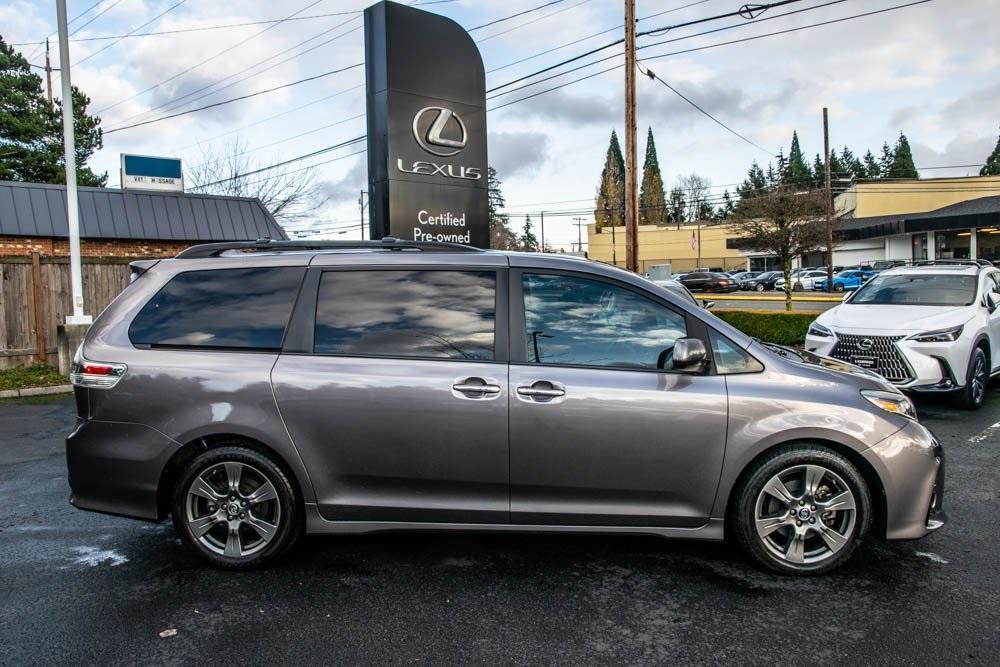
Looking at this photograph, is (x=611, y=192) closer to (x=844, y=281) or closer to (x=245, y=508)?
(x=844, y=281)

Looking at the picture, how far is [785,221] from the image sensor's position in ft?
81.9

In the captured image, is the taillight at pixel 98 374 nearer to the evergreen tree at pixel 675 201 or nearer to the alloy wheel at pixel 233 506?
the alloy wheel at pixel 233 506

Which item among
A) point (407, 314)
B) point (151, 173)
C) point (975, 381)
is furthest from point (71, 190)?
point (975, 381)

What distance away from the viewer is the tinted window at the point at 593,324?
3816 millimetres

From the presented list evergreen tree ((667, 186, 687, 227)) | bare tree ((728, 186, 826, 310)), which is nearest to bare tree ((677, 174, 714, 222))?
evergreen tree ((667, 186, 687, 227))

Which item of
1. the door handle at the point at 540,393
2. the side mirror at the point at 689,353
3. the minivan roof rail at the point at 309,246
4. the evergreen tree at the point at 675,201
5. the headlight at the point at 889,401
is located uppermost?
the evergreen tree at the point at 675,201

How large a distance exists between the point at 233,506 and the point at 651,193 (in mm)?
106873

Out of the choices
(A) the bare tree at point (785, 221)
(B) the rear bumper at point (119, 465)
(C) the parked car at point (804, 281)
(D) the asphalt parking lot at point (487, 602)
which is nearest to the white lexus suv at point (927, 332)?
(D) the asphalt parking lot at point (487, 602)

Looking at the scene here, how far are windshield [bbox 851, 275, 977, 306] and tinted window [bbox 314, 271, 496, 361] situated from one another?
7.38 metres

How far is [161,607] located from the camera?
3492 millimetres

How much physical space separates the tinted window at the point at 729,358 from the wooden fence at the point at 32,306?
483 inches

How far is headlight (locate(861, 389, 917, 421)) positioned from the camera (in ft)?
12.5

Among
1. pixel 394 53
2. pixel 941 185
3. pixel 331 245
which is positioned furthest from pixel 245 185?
pixel 941 185

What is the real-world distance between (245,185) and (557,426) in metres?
37.0
